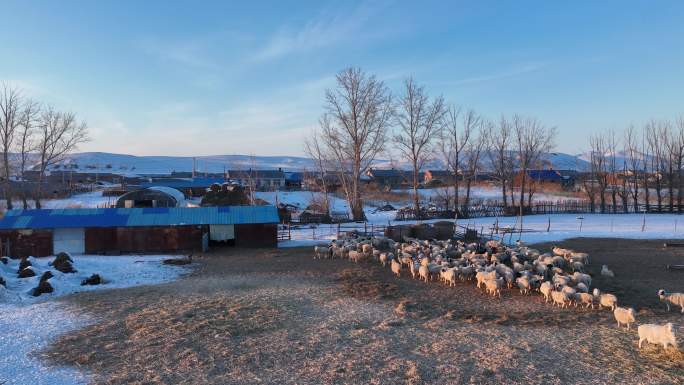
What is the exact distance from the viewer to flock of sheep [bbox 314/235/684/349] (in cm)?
1434

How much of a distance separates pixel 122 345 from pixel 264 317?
12.7ft

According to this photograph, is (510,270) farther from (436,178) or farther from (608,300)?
(436,178)

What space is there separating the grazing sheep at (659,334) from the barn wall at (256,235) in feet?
74.8

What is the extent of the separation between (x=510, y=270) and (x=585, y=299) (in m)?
3.69

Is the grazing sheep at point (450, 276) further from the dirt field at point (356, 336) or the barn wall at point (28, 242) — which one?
the barn wall at point (28, 242)

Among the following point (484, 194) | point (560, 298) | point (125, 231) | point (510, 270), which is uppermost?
point (484, 194)

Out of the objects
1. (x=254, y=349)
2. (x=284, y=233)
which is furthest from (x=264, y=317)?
(x=284, y=233)

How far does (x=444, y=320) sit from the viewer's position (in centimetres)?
1387

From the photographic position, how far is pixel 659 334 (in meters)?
10.9

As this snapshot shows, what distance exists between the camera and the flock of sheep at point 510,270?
1434 centimetres

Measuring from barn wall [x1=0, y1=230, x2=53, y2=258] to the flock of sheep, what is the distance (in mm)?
15934

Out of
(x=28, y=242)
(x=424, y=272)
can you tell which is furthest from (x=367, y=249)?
(x=28, y=242)

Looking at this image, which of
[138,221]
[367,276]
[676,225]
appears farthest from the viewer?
[676,225]

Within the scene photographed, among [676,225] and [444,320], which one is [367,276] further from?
[676,225]
